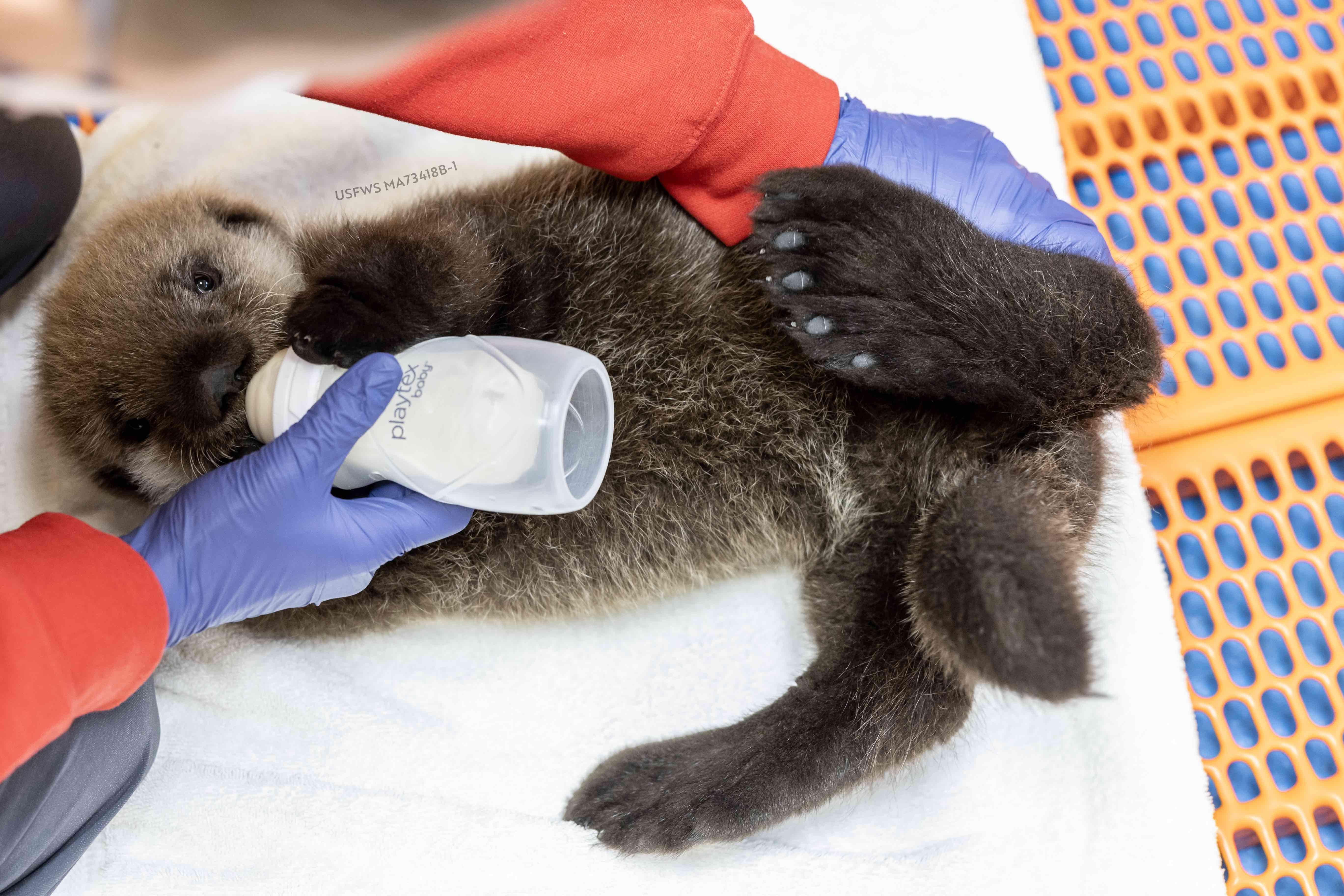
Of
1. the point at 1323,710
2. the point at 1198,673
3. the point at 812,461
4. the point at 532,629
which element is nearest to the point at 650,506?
the point at 812,461

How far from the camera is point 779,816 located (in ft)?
5.16

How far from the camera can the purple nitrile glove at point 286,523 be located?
4.46 feet

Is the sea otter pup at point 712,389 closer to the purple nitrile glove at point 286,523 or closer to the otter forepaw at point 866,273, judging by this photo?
the otter forepaw at point 866,273

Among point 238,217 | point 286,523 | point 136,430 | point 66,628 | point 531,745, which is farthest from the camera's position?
point 531,745

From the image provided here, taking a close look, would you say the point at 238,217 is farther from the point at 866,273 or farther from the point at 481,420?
the point at 866,273

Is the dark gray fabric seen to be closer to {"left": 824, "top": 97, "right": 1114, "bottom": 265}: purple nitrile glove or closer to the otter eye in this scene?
the otter eye

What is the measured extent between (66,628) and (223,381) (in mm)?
476

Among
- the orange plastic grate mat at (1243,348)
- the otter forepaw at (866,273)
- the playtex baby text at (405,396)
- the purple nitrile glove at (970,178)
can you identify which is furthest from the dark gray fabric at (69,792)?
the orange plastic grate mat at (1243,348)

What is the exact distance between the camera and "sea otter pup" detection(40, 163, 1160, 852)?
136cm

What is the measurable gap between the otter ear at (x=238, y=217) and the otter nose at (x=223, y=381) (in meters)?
0.30

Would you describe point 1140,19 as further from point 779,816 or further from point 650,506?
point 779,816

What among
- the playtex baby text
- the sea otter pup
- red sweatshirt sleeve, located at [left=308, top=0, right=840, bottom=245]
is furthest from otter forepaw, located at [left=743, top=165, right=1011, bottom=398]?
the playtex baby text

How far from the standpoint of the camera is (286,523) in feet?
4.67

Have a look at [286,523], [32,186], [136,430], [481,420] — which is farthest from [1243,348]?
[32,186]
